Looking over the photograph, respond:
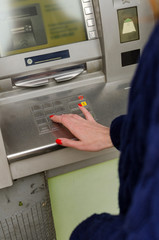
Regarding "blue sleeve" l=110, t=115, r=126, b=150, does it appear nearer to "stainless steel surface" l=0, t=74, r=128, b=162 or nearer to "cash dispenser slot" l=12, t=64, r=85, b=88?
"stainless steel surface" l=0, t=74, r=128, b=162

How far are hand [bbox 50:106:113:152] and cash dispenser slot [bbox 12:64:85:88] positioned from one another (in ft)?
1.13

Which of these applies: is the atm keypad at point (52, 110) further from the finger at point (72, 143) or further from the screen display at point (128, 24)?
the screen display at point (128, 24)

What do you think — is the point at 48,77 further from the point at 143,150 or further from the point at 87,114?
the point at 143,150

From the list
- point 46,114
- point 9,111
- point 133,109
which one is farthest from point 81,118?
point 133,109

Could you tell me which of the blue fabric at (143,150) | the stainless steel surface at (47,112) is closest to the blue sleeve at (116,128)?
the stainless steel surface at (47,112)

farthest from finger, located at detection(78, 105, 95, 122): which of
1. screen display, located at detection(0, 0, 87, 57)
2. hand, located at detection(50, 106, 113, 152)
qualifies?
screen display, located at detection(0, 0, 87, 57)

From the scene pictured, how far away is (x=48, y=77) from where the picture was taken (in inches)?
57.3

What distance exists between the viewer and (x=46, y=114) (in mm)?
1280

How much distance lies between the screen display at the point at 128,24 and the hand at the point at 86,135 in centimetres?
54

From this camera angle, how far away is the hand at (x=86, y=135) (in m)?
1.08

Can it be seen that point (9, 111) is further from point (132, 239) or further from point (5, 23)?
point (132, 239)

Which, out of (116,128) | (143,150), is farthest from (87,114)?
(143,150)

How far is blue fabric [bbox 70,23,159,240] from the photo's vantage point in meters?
0.42

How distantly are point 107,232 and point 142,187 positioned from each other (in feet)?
0.58
